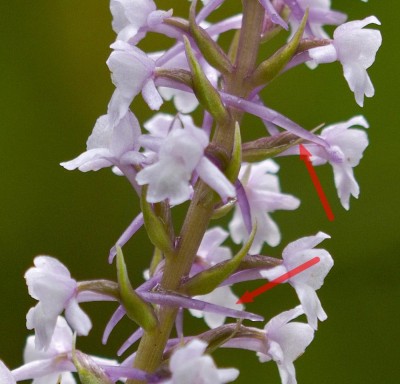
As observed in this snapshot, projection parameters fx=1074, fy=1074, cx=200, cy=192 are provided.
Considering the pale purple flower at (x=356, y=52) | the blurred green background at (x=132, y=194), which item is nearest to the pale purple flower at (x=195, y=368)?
the pale purple flower at (x=356, y=52)

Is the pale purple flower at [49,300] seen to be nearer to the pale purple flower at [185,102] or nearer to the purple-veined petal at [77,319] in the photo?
the purple-veined petal at [77,319]

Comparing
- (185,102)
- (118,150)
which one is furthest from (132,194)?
(118,150)

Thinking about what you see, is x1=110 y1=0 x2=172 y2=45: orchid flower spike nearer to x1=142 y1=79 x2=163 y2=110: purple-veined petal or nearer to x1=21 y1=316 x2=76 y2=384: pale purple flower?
x1=142 y1=79 x2=163 y2=110: purple-veined petal

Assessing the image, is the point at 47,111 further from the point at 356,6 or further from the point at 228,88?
the point at 228,88

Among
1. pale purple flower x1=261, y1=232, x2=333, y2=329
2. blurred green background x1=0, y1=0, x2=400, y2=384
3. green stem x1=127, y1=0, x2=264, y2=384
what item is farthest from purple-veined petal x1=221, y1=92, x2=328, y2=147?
blurred green background x1=0, y1=0, x2=400, y2=384

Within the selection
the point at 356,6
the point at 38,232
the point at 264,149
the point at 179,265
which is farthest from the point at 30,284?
the point at 356,6

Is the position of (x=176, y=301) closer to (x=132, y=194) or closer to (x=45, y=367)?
(x=45, y=367)

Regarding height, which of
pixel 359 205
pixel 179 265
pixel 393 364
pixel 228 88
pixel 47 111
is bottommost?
pixel 393 364

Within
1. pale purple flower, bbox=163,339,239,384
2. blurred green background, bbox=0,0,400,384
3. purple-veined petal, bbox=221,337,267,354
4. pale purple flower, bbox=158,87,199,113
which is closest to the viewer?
pale purple flower, bbox=163,339,239,384
